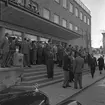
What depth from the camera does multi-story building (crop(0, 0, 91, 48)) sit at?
1417 centimetres

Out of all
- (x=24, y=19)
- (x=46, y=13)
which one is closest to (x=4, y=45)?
(x=24, y=19)

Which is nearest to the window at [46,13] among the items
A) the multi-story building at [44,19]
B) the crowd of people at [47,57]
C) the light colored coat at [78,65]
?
the multi-story building at [44,19]

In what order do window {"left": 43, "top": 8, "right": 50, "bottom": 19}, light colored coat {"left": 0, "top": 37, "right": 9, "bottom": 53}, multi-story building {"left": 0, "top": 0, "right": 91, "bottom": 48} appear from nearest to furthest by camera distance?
light colored coat {"left": 0, "top": 37, "right": 9, "bottom": 53} < multi-story building {"left": 0, "top": 0, "right": 91, "bottom": 48} < window {"left": 43, "top": 8, "right": 50, "bottom": 19}

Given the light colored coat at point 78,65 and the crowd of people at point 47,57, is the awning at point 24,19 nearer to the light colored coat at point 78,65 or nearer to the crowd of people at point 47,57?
the crowd of people at point 47,57

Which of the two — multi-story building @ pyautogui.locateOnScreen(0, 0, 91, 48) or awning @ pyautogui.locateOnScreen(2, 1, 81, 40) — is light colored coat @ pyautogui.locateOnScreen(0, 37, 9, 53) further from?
awning @ pyautogui.locateOnScreen(2, 1, 81, 40)

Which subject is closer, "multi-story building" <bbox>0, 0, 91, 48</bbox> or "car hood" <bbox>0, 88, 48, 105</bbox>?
"car hood" <bbox>0, 88, 48, 105</bbox>

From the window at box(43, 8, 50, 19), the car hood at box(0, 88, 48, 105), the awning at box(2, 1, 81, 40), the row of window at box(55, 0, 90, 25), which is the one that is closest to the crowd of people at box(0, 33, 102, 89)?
the awning at box(2, 1, 81, 40)

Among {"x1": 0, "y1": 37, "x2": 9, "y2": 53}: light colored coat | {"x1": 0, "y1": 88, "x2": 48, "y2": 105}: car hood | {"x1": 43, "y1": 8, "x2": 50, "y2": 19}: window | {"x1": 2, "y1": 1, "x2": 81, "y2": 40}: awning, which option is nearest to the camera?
{"x1": 0, "y1": 88, "x2": 48, "y2": 105}: car hood

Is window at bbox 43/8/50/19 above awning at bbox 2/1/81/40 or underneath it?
above

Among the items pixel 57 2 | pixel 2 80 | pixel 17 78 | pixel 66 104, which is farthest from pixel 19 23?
pixel 66 104

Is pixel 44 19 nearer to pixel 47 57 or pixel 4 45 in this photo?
pixel 47 57

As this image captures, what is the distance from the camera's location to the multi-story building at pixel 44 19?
1417cm

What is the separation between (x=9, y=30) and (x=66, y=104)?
1396cm

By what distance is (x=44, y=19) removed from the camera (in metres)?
16.7
